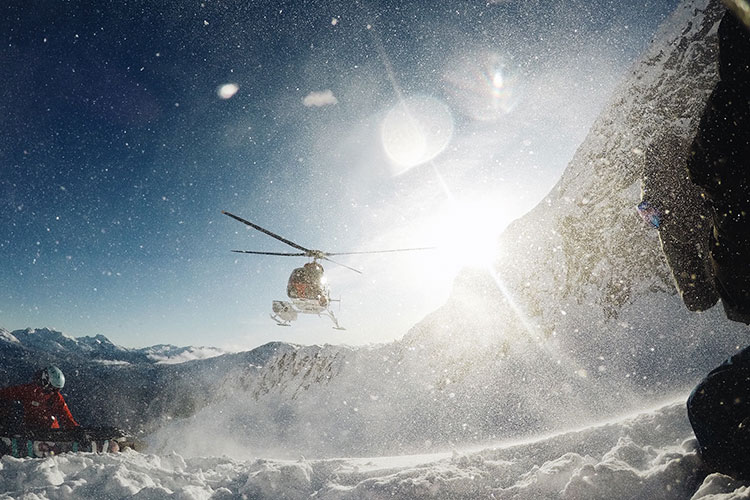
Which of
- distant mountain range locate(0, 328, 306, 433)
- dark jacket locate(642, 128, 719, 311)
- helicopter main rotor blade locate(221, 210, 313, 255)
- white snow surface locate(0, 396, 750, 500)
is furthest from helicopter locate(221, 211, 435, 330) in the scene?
distant mountain range locate(0, 328, 306, 433)

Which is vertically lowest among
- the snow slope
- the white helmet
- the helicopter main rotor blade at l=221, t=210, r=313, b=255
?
the snow slope

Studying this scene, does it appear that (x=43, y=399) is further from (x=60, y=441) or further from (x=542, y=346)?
(x=542, y=346)

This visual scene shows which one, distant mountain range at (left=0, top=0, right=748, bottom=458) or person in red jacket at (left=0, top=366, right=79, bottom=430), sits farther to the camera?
distant mountain range at (left=0, top=0, right=748, bottom=458)

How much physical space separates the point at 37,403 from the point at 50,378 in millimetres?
685

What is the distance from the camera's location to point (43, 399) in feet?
31.9

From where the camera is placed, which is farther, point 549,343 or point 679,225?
point 549,343

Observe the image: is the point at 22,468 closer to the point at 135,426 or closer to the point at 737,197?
the point at 737,197

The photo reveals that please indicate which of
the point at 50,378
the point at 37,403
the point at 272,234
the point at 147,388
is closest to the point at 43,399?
the point at 37,403

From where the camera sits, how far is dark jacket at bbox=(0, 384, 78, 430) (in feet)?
30.2

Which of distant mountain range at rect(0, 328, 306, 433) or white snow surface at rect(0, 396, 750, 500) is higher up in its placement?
distant mountain range at rect(0, 328, 306, 433)

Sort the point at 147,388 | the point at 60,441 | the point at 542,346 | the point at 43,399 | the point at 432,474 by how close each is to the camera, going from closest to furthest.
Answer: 1. the point at 432,474
2. the point at 60,441
3. the point at 43,399
4. the point at 542,346
5. the point at 147,388

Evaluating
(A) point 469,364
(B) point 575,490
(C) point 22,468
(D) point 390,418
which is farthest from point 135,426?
(B) point 575,490

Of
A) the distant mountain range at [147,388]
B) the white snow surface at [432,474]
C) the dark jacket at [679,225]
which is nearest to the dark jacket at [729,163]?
the dark jacket at [679,225]

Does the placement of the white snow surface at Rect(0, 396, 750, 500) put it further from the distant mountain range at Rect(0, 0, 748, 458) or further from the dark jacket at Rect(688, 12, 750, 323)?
the distant mountain range at Rect(0, 0, 748, 458)
